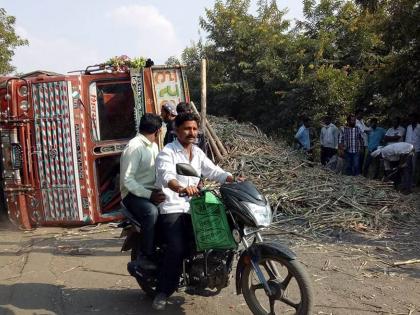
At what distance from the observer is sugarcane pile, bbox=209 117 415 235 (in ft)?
23.5

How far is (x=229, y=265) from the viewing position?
3.82 m

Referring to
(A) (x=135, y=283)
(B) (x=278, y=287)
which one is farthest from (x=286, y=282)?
(A) (x=135, y=283)

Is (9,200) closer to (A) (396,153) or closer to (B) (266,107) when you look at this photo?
(A) (396,153)

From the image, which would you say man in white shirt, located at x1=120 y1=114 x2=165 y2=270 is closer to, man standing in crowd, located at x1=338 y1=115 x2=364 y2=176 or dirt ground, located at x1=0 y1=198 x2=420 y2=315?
dirt ground, located at x1=0 y1=198 x2=420 y2=315

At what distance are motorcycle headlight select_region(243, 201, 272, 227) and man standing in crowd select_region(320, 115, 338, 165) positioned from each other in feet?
32.9

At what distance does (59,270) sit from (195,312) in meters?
2.10

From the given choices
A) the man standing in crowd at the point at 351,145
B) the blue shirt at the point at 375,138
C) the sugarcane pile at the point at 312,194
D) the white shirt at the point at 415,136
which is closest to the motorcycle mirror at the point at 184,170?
the sugarcane pile at the point at 312,194

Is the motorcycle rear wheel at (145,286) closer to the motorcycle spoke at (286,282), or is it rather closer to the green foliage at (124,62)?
the motorcycle spoke at (286,282)

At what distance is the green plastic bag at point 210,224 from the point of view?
3691 millimetres

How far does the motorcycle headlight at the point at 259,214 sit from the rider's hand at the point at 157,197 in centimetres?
89

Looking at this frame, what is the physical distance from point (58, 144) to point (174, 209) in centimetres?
417

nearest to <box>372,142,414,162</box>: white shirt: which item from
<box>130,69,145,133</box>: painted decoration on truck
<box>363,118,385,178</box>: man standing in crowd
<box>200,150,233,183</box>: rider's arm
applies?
<box>363,118,385,178</box>: man standing in crowd

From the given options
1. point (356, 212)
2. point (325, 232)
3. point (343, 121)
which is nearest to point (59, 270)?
point (325, 232)

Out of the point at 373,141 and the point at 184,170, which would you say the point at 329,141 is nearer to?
the point at 373,141
